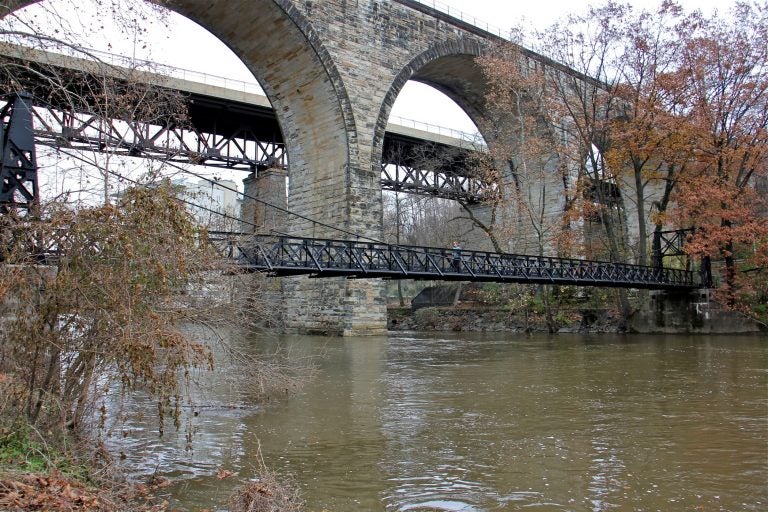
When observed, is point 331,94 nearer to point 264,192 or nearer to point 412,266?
point 264,192

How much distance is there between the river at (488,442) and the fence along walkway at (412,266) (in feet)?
11.6

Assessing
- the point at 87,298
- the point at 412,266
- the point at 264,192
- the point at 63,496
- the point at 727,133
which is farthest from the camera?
the point at 264,192

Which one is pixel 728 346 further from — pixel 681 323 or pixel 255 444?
pixel 255 444

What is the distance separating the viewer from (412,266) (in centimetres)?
1786

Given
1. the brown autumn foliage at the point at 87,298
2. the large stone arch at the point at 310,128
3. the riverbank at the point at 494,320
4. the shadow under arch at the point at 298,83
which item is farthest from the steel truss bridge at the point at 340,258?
the shadow under arch at the point at 298,83

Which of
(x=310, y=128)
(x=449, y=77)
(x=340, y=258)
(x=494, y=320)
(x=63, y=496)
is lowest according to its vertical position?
(x=63, y=496)

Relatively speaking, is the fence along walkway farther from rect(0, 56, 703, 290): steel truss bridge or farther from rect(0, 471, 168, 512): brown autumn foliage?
rect(0, 471, 168, 512): brown autumn foliage

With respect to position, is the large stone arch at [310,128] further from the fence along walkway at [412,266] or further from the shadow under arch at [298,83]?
the fence along walkway at [412,266]

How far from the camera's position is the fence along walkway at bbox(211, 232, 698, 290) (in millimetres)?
14516

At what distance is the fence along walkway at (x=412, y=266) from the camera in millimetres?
14516

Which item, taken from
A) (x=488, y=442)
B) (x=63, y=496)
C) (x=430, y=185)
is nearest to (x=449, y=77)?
(x=430, y=185)

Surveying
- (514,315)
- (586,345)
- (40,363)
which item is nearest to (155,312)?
(40,363)

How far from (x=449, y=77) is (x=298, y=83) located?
9.11 metres

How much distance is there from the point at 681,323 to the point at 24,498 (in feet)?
78.4
